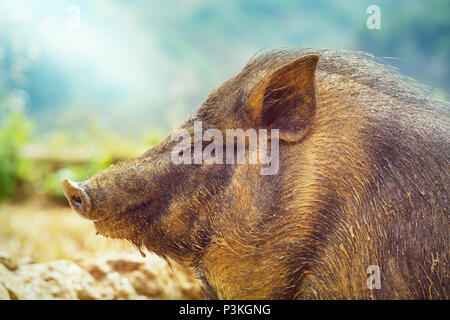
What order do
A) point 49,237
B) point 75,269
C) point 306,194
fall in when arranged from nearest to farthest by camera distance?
point 306,194, point 75,269, point 49,237

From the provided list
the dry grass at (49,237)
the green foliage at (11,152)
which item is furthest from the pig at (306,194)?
the green foliage at (11,152)

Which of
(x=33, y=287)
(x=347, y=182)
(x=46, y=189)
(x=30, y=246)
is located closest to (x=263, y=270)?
(x=347, y=182)

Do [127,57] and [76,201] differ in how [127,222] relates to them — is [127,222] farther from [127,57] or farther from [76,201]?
[127,57]

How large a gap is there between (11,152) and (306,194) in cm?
510

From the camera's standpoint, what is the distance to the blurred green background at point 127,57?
18.3 ft

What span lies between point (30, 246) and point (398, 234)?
9.17 ft

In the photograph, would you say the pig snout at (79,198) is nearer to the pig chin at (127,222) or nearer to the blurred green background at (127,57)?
the pig chin at (127,222)

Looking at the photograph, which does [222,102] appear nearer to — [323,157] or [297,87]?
[297,87]

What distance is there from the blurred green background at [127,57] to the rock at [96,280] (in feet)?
3.52

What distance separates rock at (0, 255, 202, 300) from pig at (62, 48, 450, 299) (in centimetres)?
73

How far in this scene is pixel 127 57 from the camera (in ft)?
29.4

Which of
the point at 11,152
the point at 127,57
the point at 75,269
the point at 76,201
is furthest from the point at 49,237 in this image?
the point at 127,57

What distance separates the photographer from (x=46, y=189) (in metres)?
5.33

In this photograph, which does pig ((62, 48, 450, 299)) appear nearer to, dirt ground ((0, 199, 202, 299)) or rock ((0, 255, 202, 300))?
dirt ground ((0, 199, 202, 299))
